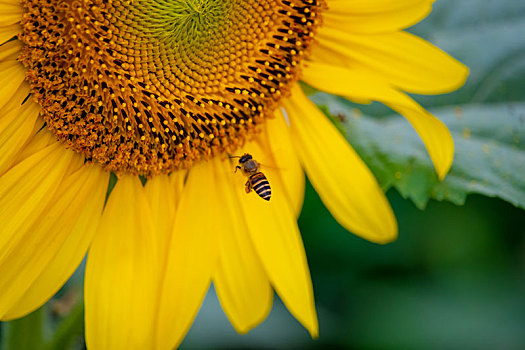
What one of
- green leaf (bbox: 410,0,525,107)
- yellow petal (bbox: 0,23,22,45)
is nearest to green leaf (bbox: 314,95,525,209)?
green leaf (bbox: 410,0,525,107)

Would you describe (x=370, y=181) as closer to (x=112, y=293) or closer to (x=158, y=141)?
(x=158, y=141)

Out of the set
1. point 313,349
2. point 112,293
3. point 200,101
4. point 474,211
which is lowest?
point 313,349

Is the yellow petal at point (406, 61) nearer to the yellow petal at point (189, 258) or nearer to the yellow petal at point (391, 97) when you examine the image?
the yellow petal at point (391, 97)

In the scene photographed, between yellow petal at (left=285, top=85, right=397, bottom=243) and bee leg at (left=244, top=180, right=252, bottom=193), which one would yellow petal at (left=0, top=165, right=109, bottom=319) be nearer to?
bee leg at (left=244, top=180, right=252, bottom=193)

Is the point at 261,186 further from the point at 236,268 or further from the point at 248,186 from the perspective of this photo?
the point at 236,268

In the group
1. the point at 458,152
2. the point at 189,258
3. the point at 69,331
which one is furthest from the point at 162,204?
the point at 458,152

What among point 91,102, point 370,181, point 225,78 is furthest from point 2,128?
point 370,181

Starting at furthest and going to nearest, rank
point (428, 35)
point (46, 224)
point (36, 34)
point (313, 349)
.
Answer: point (313, 349) < point (428, 35) < point (46, 224) < point (36, 34)
